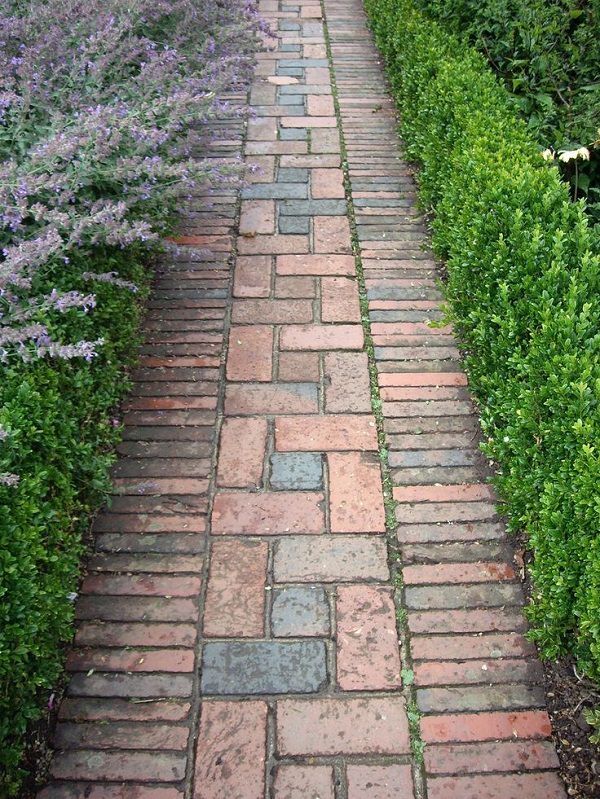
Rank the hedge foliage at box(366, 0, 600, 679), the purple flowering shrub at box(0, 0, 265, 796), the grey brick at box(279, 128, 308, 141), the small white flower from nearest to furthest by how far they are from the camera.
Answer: the purple flowering shrub at box(0, 0, 265, 796) < the hedge foliage at box(366, 0, 600, 679) < the small white flower < the grey brick at box(279, 128, 308, 141)

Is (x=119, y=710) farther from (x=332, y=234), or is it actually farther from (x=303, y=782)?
(x=332, y=234)

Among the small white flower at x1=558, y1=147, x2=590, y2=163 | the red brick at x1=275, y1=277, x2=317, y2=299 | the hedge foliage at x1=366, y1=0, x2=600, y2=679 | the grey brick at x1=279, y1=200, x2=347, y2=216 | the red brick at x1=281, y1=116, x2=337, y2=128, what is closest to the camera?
the hedge foliage at x1=366, y1=0, x2=600, y2=679

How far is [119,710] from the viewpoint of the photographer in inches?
80.0

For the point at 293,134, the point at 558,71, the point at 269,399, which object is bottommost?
the point at 269,399

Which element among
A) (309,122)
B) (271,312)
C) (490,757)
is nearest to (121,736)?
(490,757)

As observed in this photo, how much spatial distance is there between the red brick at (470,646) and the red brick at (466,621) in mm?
21

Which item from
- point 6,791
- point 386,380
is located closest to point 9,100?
point 386,380

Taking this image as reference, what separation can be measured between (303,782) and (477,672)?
0.59 meters

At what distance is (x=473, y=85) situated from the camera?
3.87m

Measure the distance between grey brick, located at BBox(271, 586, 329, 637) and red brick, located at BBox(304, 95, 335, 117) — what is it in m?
3.98

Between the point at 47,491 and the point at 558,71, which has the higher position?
the point at 558,71

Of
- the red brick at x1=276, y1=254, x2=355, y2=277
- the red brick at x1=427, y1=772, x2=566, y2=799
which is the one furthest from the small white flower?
the red brick at x1=427, y1=772, x2=566, y2=799

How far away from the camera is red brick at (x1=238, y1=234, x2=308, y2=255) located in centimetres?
386

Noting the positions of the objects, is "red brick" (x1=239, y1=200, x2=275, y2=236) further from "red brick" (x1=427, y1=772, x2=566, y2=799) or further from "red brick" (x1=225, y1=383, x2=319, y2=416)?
"red brick" (x1=427, y1=772, x2=566, y2=799)
